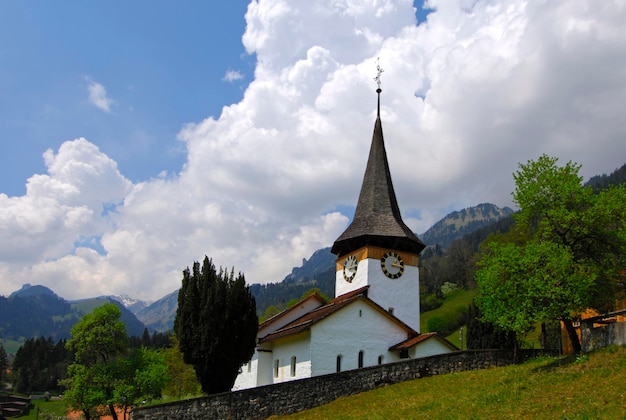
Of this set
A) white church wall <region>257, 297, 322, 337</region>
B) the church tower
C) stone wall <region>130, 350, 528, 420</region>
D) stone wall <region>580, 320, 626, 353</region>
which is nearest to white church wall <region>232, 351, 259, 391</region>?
white church wall <region>257, 297, 322, 337</region>

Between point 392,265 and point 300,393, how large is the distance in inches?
542

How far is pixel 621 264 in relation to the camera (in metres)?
23.5

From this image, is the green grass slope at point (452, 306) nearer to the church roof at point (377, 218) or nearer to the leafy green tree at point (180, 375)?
the leafy green tree at point (180, 375)

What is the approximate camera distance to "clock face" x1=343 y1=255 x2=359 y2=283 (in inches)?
1457

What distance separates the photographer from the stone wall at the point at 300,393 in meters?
23.1

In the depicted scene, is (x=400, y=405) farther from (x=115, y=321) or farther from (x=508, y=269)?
(x=115, y=321)

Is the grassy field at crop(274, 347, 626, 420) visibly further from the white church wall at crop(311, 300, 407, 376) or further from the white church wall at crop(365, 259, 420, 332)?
the white church wall at crop(365, 259, 420, 332)

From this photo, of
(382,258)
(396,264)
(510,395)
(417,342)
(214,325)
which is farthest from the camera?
(396,264)

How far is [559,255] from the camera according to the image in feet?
71.8

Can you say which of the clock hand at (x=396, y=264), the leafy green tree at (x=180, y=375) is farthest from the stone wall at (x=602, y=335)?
the leafy green tree at (x=180, y=375)

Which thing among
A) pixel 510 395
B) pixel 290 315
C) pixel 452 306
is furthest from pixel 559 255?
pixel 452 306

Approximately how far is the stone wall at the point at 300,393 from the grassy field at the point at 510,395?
0.62m

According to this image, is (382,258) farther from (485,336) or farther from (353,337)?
(485,336)

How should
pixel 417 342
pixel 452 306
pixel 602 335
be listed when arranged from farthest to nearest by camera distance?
pixel 452 306 → pixel 417 342 → pixel 602 335
